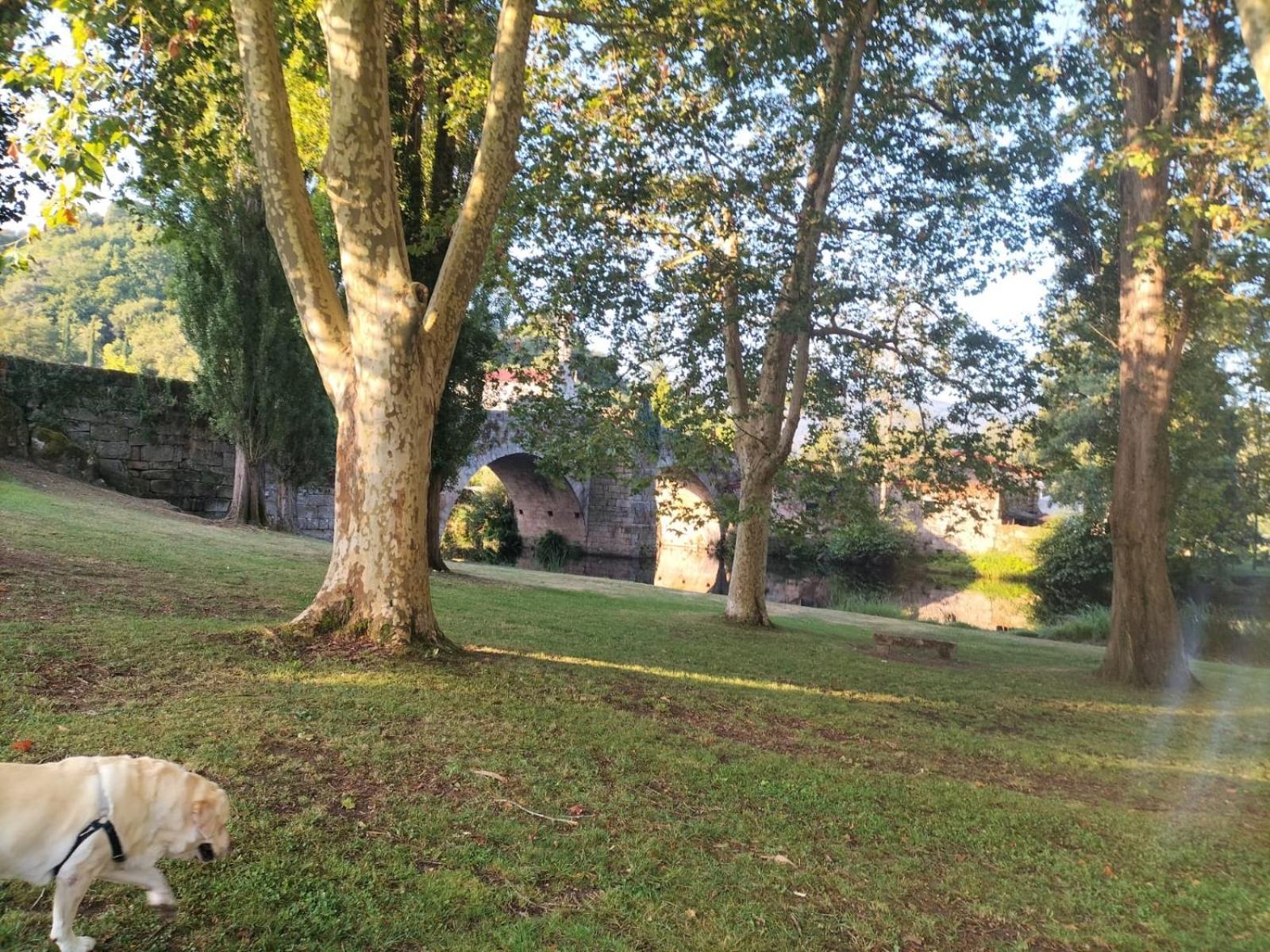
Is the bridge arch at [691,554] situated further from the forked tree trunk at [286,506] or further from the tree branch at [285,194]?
the tree branch at [285,194]

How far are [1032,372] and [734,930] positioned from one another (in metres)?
9.74

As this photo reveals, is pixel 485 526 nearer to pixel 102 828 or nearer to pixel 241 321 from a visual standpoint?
pixel 241 321

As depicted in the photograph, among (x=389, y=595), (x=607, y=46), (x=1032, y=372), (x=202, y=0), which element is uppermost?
(x=607, y=46)

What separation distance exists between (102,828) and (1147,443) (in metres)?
9.73

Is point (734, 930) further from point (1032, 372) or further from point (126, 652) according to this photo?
point (1032, 372)

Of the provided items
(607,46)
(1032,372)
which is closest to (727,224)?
Answer: (607,46)

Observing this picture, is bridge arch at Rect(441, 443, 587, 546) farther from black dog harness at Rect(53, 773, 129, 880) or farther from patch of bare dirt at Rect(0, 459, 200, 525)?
black dog harness at Rect(53, 773, 129, 880)

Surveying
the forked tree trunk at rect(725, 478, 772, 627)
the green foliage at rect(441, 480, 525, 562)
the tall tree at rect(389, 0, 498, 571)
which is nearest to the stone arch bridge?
the green foliage at rect(441, 480, 525, 562)

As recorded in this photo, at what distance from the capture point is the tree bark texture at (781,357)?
9477 millimetres

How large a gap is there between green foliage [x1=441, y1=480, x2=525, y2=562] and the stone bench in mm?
23176

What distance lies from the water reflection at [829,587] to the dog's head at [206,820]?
18.7 m

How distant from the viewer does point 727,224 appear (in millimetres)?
10367

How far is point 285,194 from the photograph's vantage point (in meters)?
5.27

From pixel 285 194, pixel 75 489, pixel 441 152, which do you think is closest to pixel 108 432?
pixel 75 489
